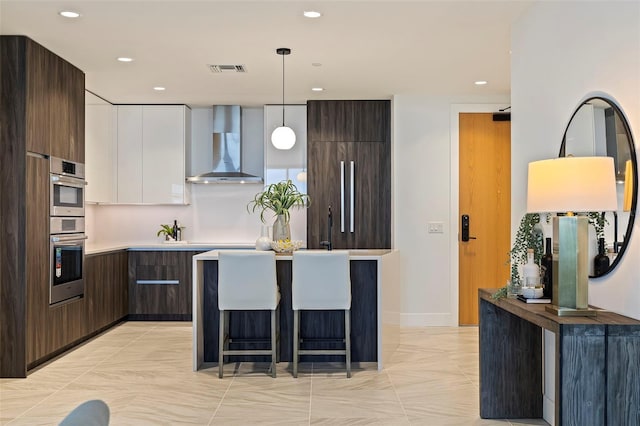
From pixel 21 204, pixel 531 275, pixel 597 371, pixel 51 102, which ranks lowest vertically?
pixel 597 371

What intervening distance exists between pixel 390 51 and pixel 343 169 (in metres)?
2.13

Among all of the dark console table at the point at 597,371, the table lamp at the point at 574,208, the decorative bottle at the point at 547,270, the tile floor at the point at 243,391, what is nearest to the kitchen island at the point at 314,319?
the tile floor at the point at 243,391

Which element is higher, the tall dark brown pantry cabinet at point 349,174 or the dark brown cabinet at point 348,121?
the dark brown cabinet at point 348,121

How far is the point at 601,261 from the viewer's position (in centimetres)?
282

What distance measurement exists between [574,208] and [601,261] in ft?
1.39

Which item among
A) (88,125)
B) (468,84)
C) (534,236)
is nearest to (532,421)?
(534,236)

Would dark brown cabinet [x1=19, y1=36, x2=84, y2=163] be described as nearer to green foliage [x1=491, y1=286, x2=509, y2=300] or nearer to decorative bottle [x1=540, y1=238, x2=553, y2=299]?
green foliage [x1=491, y1=286, x2=509, y2=300]

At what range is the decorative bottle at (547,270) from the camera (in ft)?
9.78

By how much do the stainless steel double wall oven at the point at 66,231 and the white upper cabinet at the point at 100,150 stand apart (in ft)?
3.41

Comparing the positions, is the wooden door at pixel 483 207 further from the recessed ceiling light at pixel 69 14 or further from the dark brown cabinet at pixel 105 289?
the recessed ceiling light at pixel 69 14

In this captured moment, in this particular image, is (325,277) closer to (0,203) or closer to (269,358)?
(269,358)

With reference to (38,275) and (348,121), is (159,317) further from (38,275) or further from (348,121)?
(348,121)

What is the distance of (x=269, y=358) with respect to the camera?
4.80 m

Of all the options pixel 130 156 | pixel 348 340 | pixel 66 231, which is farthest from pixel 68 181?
pixel 348 340
